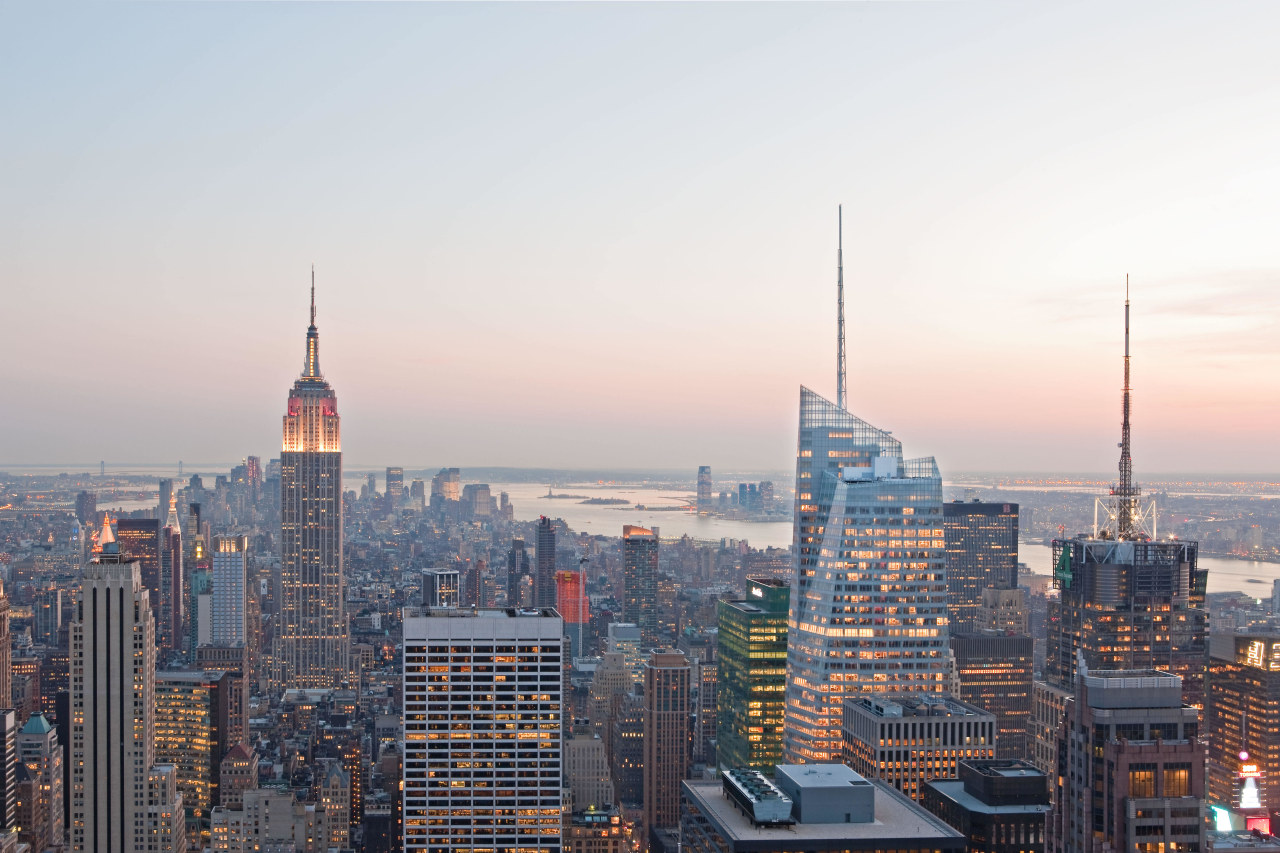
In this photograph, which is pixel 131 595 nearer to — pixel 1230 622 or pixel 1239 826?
pixel 1239 826

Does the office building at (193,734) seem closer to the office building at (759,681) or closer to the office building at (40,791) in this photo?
the office building at (40,791)

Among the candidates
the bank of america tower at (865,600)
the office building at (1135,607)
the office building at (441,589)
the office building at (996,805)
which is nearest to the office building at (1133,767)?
the office building at (996,805)

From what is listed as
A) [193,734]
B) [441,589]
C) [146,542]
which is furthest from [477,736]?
[146,542]

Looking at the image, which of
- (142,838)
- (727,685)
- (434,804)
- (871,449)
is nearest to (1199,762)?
(434,804)

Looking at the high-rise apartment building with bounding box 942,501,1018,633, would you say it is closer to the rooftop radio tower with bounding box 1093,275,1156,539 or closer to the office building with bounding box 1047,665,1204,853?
the rooftop radio tower with bounding box 1093,275,1156,539

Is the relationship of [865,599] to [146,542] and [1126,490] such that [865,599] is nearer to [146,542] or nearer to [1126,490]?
[1126,490]

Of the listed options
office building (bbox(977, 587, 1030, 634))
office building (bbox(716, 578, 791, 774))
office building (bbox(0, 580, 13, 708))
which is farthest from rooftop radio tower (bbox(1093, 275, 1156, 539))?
office building (bbox(0, 580, 13, 708))

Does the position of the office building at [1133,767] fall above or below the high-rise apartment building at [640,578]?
above
